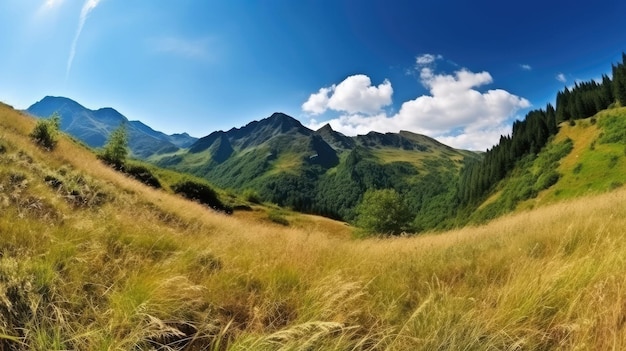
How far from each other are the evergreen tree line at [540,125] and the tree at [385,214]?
5699 cm

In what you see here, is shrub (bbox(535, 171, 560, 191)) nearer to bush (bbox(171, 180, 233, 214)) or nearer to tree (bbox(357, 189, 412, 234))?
tree (bbox(357, 189, 412, 234))

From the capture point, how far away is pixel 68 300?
3389 millimetres

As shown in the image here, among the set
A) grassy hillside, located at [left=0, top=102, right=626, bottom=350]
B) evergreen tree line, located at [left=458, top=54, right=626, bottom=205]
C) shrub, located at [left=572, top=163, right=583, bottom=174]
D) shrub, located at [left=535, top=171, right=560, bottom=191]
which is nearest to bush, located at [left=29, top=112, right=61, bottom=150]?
grassy hillside, located at [left=0, top=102, right=626, bottom=350]

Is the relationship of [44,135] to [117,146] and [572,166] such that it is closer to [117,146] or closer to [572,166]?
[117,146]

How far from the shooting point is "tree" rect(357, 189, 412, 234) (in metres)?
66.5

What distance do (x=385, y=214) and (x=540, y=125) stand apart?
68115mm

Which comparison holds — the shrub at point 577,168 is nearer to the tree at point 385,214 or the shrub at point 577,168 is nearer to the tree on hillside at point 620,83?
the tree on hillside at point 620,83

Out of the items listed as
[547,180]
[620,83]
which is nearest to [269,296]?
[547,180]

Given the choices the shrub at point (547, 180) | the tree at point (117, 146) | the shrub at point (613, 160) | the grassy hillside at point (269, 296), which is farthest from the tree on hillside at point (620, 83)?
the grassy hillside at point (269, 296)

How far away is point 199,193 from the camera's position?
216ft

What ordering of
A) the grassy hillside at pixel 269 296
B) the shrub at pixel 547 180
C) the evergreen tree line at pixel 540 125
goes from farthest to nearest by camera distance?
the evergreen tree line at pixel 540 125 < the shrub at pixel 547 180 < the grassy hillside at pixel 269 296

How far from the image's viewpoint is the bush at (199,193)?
199 feet

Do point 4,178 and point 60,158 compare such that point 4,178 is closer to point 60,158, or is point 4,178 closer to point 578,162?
point 60,158

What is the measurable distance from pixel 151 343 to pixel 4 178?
265 inches
